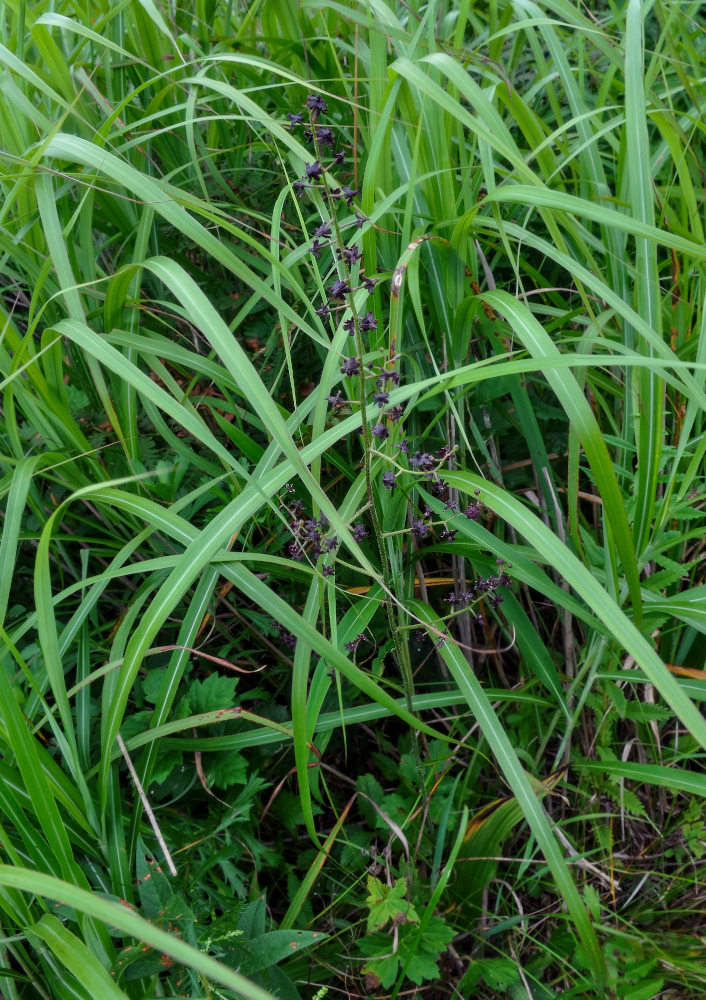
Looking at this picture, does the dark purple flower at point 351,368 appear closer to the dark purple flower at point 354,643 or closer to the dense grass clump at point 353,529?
the dense grass clump at point 353,529

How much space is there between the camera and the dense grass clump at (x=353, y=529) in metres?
1.02

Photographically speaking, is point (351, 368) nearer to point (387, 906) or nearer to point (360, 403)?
point (360, 403)

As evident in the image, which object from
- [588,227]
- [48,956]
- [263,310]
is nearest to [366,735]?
[48,956]

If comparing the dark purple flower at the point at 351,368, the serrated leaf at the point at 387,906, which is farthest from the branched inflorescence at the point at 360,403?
the serrated leaf at the point at 387,906

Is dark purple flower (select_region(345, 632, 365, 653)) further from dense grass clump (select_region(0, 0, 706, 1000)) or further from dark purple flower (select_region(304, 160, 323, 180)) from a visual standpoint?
dark purple flower (select_region(304, 160, 323, 180))

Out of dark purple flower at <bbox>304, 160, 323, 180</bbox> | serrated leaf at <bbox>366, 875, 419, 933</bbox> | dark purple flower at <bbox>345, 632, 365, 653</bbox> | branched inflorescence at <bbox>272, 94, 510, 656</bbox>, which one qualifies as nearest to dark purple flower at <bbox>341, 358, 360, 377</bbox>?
branched inflorescence at <bbox>272, 94, 510, 656</bbox>

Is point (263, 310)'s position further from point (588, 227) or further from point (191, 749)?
point (191, 749)

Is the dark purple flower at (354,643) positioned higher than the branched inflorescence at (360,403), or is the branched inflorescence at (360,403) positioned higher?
the branched inflorescence at (360,403)

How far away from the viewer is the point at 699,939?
4.43 ft

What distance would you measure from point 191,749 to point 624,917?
2.96ft

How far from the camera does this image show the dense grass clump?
1.02 m

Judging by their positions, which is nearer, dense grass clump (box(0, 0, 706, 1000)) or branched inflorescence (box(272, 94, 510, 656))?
branched inflorescence (box(272, 94, 510, 656))

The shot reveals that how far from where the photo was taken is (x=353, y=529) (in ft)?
3.78

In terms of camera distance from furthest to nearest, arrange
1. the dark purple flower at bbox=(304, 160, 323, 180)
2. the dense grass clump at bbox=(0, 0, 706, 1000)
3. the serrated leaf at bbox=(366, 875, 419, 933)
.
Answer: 1. the serrated leaf at bbox=(366, 875, 419, 933)
2. the dense grass clump at bbox=(0, 0, 706, 1000)
3. the dark purple flower at bbox=(304, 160, 323, 180)
